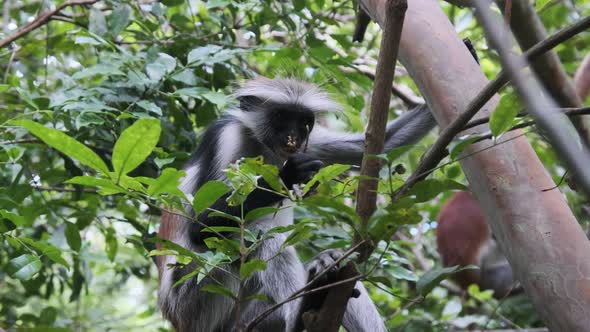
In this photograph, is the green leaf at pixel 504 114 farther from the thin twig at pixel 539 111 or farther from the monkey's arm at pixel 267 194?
the monkey's arm at pixel 267 194

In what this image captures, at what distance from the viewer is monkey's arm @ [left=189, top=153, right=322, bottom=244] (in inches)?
143

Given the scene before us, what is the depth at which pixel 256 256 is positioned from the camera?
4316 millimetres

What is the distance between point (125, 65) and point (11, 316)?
2283 millimetres

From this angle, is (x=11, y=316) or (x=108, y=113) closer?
(x=108, y=113)

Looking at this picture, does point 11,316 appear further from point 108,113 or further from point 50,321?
point 108,113

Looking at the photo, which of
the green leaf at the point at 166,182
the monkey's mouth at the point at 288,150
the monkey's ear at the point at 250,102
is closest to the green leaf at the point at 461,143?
the green leaf at the point at 166,182

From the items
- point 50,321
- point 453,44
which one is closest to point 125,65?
point 50,321

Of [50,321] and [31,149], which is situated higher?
[31,149]

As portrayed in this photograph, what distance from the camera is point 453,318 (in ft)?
18.4

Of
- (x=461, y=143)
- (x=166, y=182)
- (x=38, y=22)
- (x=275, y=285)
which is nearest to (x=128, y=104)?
(x=38, y=22)

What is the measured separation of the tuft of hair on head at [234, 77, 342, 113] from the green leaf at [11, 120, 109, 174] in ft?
9.69

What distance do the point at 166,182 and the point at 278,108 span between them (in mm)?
2731

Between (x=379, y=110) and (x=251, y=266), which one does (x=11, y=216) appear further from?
(x=379, y=110)

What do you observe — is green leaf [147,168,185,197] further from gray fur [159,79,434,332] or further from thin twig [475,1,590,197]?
gray fur [159,79,434,332]
